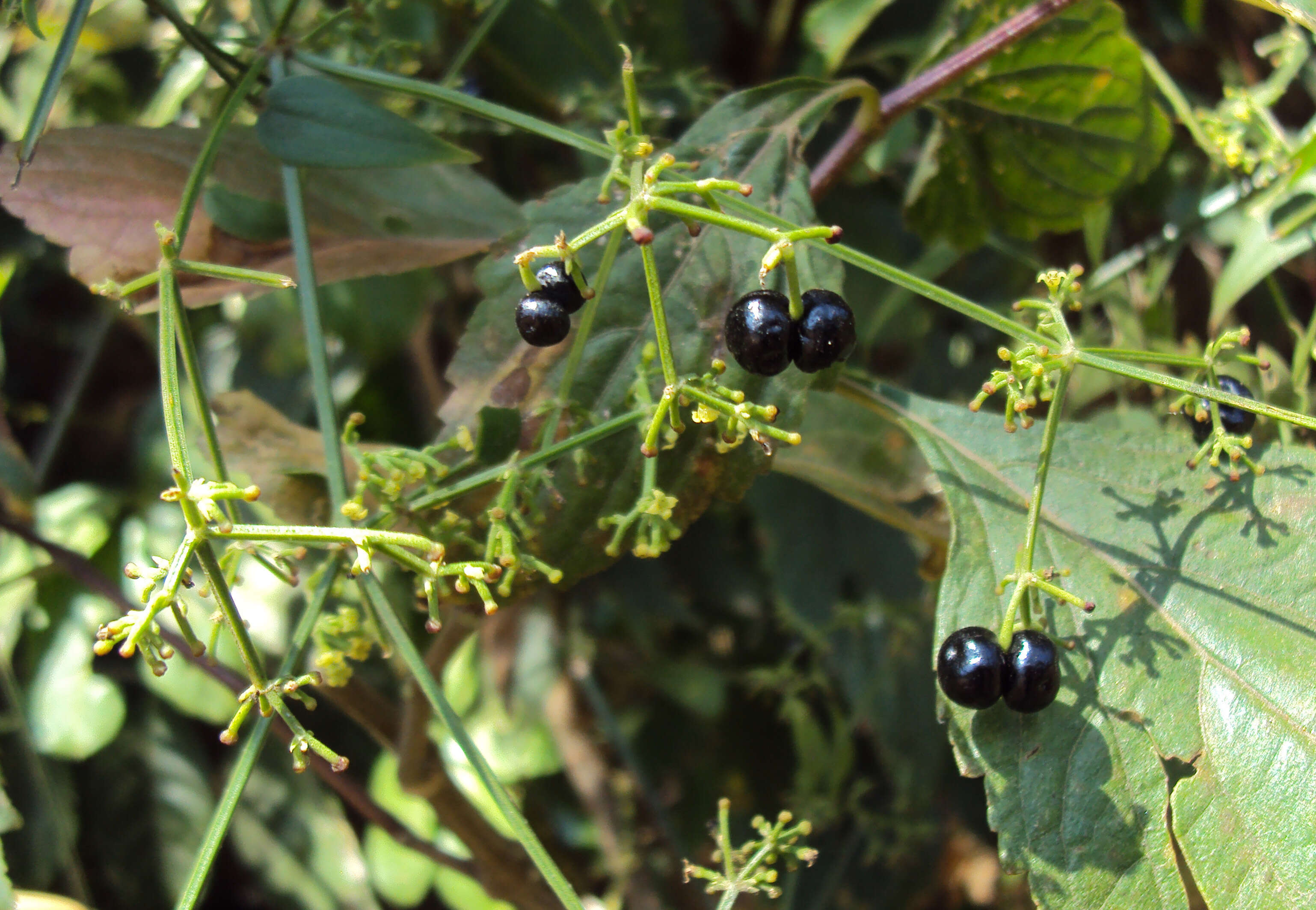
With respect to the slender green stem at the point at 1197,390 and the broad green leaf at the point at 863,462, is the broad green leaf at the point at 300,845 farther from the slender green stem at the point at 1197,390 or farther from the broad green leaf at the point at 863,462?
the slender green stem at the point at 1197,390

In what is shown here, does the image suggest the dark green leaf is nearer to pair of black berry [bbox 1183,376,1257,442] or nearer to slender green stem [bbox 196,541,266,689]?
slender green stem [bbox 196,541,266,689]

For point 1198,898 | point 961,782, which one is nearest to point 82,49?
point 961,782

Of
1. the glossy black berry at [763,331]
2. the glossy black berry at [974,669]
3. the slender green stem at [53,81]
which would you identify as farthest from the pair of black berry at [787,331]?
the slender green stem at [53,81]

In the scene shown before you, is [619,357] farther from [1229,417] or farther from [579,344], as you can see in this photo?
[1229,417]

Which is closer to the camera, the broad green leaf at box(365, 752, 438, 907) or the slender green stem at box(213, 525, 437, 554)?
the slender green stem at box(213, 525, 437, 554)

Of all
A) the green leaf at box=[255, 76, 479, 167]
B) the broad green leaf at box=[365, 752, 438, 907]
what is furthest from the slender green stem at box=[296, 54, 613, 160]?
the broad green leaf at box=[365, 752, 438, 907]

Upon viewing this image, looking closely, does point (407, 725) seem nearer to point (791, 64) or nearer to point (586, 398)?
point (586, 398)

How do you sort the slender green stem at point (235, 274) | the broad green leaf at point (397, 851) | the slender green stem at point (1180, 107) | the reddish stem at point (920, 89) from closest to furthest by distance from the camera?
1. the slender green stem at point (235, 274)
2. the reddish stem at point (920, 89)
3. the slender green stem at point (1180, 107)
4. the broad green leaf at point (397, 851)
